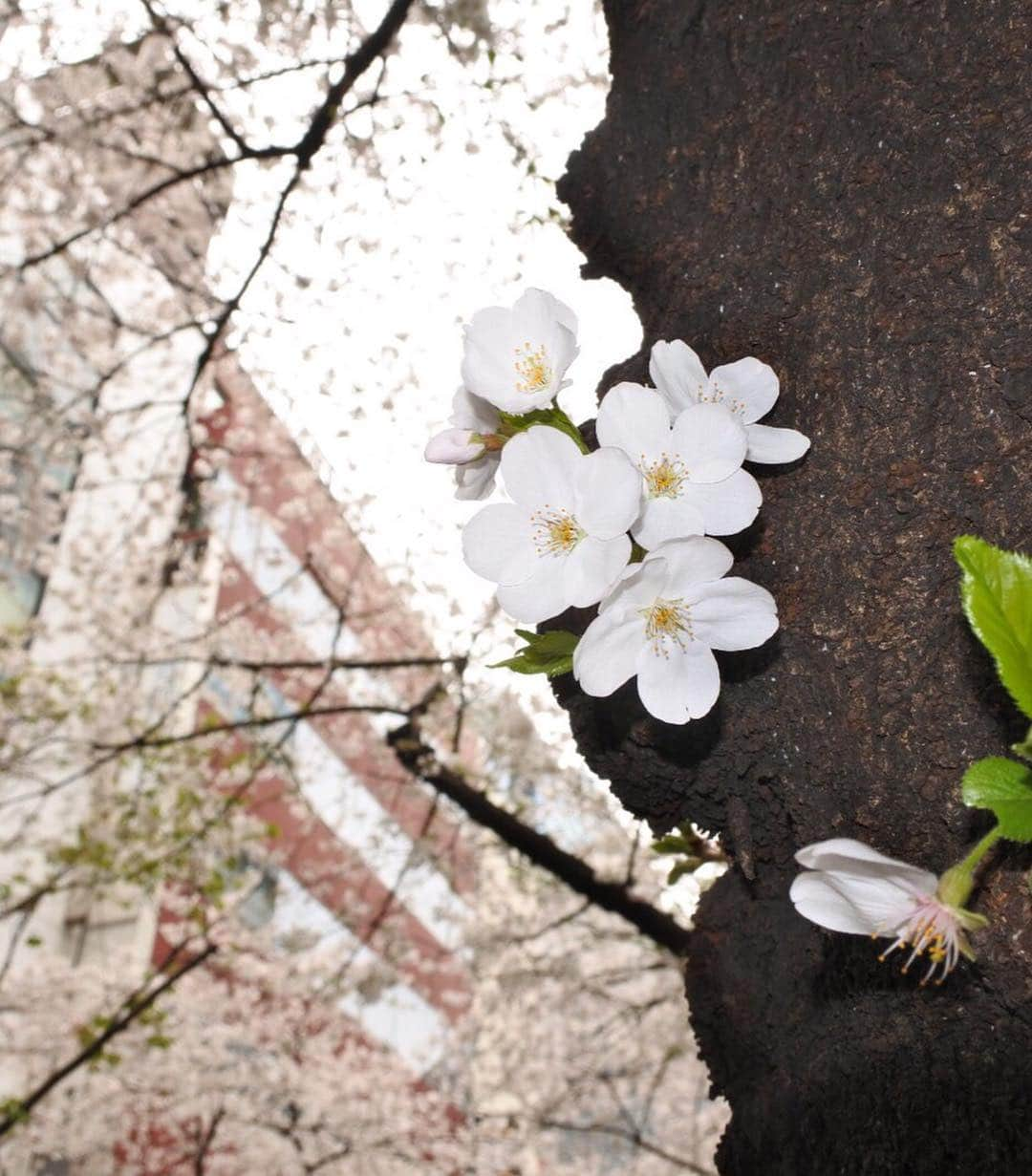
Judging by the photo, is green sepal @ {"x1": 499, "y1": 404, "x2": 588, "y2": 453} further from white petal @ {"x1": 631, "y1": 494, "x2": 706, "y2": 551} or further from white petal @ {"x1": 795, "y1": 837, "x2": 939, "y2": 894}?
white petal @ {"x1": 795, "y1": 837, "x2": 939, "y2": 894}

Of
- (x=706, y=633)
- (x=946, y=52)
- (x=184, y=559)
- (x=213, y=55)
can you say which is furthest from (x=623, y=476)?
(x=184, y=559)

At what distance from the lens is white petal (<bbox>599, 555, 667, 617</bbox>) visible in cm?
76

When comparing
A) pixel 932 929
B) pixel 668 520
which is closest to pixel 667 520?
pixel 668 520

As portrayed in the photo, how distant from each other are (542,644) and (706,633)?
146mm

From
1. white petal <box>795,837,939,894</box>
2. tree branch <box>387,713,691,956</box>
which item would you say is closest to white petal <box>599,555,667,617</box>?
white petal <box>795,837,939,894</box>

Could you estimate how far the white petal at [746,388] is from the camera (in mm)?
831

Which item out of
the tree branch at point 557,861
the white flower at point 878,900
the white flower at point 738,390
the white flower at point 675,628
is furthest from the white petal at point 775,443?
the tree branch at point 557,861

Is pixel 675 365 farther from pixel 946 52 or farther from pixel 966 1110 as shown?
pixel 966 1110

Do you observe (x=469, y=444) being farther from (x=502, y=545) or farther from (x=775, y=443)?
(x=775, y=443)

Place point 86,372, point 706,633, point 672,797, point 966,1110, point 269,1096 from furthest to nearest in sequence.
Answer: point 86,372
point 269,1096
point 672,797
point 706,633
point 966,1110

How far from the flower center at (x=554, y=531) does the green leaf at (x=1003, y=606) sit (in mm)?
288

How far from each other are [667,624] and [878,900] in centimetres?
25

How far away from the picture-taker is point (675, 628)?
782 millimetres

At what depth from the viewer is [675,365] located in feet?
2.77
